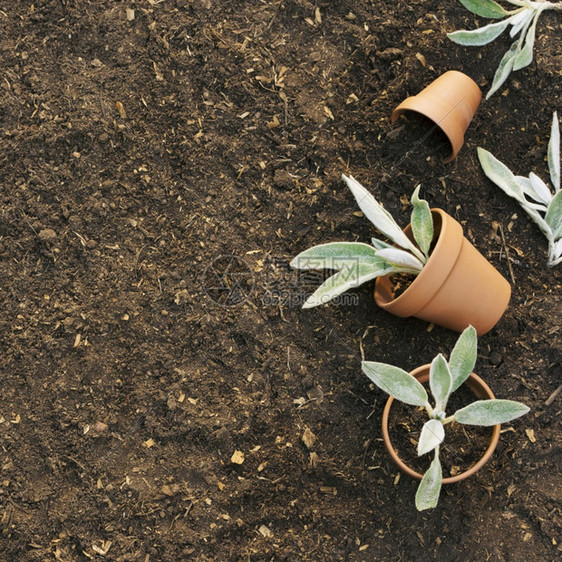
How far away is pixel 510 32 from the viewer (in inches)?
74.1

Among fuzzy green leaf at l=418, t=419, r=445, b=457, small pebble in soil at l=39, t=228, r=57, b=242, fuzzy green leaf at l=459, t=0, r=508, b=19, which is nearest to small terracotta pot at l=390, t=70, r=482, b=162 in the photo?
fuzzy green leaf at l=459, t=0, r=508, b=19

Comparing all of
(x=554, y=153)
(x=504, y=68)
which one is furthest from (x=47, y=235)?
(x=554, y=153)

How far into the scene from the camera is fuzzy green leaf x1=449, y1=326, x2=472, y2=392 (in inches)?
62.7

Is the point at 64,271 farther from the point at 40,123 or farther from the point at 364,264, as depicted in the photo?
the point at 364,264

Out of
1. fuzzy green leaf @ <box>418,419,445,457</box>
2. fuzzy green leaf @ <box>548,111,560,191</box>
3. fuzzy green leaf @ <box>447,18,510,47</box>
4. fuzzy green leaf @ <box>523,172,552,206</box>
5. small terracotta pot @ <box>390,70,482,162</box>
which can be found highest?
fuzzy green leaf @ <box>447,18,510,47</box>

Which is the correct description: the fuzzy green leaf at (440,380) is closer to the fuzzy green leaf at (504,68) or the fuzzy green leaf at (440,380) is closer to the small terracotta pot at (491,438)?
the small terracotta pot at (491,438)

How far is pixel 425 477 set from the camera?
1.59m

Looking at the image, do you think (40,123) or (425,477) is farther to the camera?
(40,123)

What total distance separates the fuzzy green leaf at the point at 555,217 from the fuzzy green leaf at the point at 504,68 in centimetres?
39

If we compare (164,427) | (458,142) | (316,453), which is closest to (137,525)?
(164,427)

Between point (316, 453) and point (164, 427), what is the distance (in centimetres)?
44

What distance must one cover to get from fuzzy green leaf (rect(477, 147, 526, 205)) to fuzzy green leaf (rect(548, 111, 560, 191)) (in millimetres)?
136

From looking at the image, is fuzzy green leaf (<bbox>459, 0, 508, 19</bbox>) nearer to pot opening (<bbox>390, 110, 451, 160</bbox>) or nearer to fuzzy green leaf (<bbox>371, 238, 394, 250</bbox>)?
pot opening (<bbox>390, 110, 451, 160</bbox>)

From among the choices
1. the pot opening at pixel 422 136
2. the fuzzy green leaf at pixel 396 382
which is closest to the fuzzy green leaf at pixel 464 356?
the fuzzy green leaf at pixel 396 382
